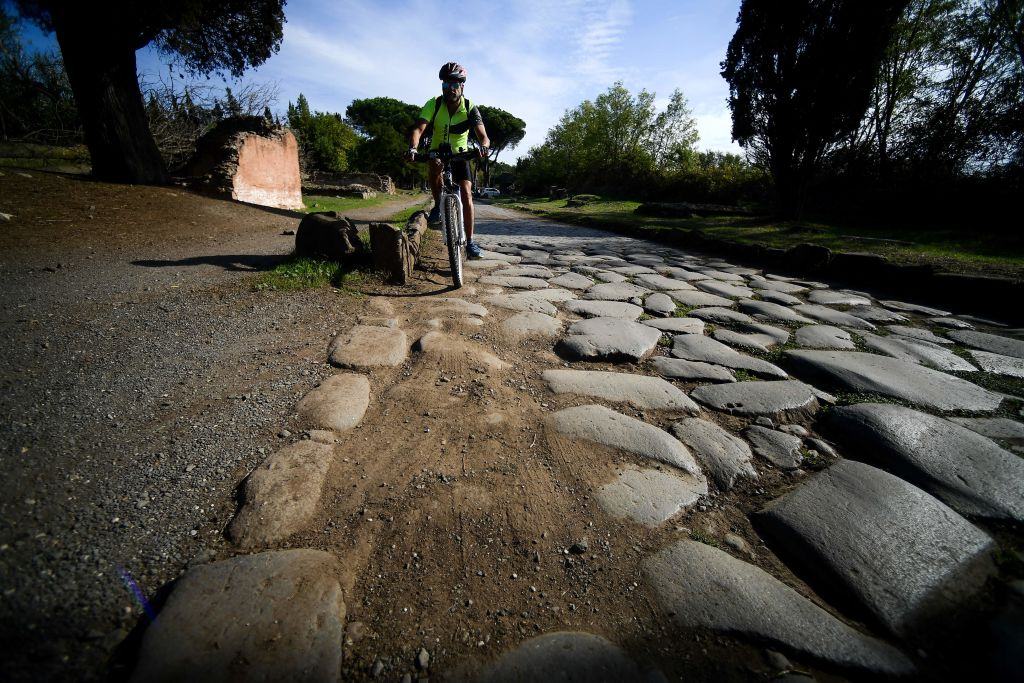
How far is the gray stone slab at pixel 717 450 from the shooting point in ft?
4.27

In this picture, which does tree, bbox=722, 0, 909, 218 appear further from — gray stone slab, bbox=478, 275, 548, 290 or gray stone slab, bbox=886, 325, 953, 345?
gray stone slab, bbox=478, 275, 548, 290

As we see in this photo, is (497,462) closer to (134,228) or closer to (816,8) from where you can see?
(134,228)

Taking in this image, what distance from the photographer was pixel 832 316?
9.52ft

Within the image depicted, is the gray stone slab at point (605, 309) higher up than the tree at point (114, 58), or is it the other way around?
the tree at point (114, 58)

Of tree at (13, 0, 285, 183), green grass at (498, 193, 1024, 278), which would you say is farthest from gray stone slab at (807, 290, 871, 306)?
tree at (13, 0, 285, 183)

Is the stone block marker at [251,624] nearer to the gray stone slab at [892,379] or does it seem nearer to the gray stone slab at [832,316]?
the gray stone slab at [892,379]

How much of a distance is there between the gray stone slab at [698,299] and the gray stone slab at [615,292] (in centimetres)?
26

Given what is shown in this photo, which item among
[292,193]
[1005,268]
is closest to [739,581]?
[1005,268]

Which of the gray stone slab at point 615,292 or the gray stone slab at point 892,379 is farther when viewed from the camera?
the gray stone slab at point 615,292

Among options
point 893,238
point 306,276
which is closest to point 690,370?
point 306,276

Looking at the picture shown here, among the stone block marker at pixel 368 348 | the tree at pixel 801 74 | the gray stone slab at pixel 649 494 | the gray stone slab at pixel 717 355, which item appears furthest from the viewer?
the tree at pixel 801 74

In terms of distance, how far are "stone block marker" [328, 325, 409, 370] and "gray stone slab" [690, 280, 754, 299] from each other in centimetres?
278

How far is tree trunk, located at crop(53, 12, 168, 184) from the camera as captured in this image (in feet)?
20.8

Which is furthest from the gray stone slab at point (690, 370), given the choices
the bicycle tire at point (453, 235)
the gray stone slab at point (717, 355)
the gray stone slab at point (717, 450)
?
the bicycle tire at point (453, 235)
